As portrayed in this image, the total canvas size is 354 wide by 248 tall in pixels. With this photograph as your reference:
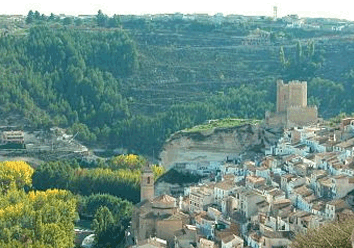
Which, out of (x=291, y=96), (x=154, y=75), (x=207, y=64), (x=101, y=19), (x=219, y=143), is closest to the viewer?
(x=291, y=96)

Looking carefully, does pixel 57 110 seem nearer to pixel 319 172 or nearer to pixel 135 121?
pixel 135 121

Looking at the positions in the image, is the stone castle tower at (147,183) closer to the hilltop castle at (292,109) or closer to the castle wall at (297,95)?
the hilltop castle at (292,109)

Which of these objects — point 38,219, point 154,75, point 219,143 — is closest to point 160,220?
point 38,219

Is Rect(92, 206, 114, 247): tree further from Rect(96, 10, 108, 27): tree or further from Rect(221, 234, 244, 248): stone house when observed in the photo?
Rect(96, 10, 108, 27): tree

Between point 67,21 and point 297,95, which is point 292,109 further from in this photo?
point 67,21

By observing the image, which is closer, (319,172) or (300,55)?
(319,172)

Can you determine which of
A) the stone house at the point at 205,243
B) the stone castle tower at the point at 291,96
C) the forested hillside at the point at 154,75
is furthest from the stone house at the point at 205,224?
the forested hillside at the point at 154,75

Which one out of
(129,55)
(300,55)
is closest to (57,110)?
(129,55)
